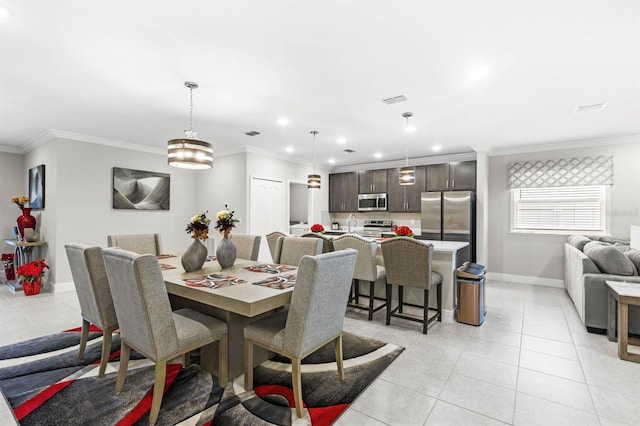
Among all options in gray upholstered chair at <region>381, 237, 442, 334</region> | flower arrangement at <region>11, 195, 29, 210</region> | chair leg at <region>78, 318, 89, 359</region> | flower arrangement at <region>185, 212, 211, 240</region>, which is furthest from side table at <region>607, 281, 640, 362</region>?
flower arrangement at <region>11, 195, 29, 210</region>

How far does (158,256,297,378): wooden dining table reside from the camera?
1.92 meters

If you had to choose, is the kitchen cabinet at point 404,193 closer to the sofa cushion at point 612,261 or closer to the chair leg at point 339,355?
the sofa cushion at point 612,261

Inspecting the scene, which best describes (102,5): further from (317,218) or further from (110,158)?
(317,218)

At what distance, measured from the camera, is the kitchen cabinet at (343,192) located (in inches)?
298

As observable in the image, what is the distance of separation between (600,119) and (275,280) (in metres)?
4.68

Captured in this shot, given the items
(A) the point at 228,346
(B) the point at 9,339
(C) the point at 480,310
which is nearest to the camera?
(A) the point at 228,346

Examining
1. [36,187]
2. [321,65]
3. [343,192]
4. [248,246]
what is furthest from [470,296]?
[36,187]

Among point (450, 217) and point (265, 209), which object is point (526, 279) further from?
point (265, 209)

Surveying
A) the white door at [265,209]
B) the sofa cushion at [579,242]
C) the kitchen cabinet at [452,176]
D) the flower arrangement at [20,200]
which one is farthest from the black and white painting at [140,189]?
the sofa cushion at [579,242]

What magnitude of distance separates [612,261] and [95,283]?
15.7ft

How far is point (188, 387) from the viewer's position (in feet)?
7.33

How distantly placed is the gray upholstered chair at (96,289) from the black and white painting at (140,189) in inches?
131

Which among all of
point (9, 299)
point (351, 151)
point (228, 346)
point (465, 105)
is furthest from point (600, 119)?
point (9, 299)

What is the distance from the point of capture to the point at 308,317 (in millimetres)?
→ 1872
